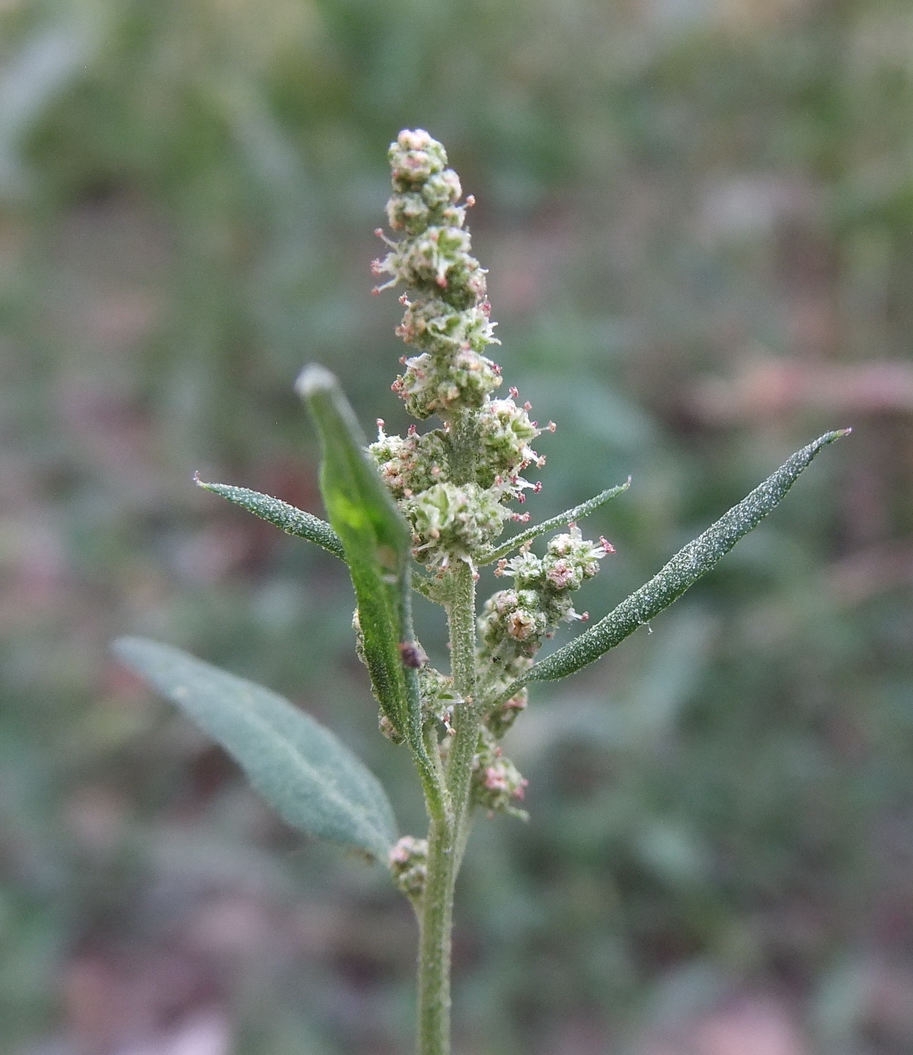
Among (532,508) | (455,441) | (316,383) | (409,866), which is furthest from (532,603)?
(532,508)

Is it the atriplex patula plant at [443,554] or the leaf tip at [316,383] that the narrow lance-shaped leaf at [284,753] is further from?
the leaf tip at [316,383]

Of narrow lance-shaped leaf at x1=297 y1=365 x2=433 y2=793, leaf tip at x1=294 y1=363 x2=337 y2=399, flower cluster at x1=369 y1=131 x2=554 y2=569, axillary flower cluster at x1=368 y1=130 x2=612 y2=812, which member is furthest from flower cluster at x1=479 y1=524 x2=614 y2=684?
leaf tip at x1=294 y1=363 x2=337 y2=399

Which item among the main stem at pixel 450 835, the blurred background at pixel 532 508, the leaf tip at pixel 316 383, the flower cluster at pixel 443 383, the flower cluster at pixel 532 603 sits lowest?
the main stem at pixel 450 835

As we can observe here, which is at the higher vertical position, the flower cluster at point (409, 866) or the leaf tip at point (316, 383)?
the leaf tip at point (316, 383)

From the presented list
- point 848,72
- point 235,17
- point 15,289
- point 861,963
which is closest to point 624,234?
point 848,72

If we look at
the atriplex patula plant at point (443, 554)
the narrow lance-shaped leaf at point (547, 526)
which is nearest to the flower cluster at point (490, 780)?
the atriplex patula plant at point (443, 554)

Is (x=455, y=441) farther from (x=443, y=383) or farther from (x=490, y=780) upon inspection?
(x=490, y=780)

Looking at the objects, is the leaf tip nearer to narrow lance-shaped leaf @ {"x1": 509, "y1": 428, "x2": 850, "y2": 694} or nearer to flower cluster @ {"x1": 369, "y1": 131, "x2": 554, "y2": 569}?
flower cluster @ {"x1": 369, "y1": 131, "x2": 554, "y2": 569}

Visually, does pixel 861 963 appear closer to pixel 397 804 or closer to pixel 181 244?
pixel 397 804
